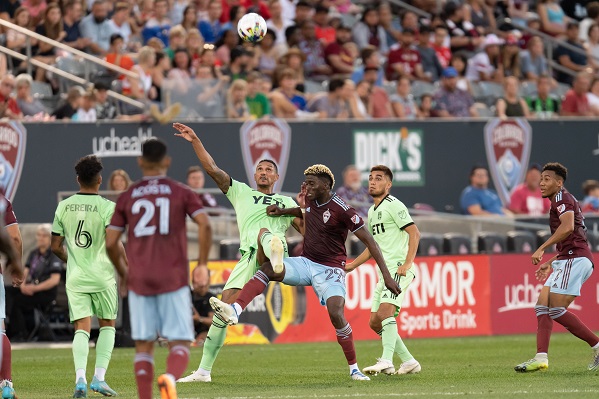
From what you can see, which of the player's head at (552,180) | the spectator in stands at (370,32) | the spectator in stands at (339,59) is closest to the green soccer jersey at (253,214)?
the player's head at (552,180)

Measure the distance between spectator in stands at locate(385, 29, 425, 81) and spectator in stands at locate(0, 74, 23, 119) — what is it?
26.4 ft

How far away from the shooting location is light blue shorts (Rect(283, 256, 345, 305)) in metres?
12.5

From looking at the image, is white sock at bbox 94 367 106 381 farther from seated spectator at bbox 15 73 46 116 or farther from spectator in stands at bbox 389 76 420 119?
spectator in stands at bbox 389 76 420 119

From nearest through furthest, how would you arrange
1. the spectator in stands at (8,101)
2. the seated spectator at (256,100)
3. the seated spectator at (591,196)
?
the spectator in stands at (8,101) → the seated spectator at (256,100) → the seated spectator at (591,196)

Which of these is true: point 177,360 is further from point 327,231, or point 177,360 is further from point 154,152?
point 327,231

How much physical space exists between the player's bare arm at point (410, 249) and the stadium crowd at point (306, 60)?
24.0ft

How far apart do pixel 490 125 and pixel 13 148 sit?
335 inches

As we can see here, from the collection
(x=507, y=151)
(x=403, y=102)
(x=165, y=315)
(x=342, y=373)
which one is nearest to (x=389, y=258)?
(x=342, y=373)

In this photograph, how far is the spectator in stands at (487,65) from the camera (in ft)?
84.3

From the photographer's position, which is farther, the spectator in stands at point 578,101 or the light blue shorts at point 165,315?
the spectator in stands at point 578,101

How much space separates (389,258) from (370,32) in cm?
1245

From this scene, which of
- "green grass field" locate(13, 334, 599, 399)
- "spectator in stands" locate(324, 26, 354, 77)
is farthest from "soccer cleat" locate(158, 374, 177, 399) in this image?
"spectator in stands" locate(324, 26, 354, 77)

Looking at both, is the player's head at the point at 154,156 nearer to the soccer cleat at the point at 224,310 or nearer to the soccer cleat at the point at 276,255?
the soccer cleat at the point at 224,310

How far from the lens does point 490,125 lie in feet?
73.5
